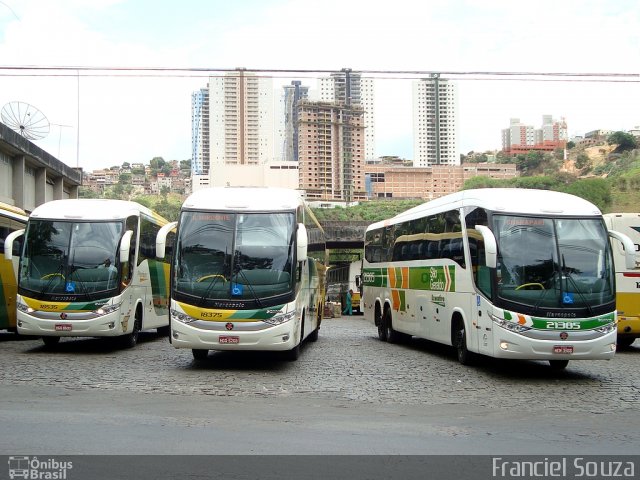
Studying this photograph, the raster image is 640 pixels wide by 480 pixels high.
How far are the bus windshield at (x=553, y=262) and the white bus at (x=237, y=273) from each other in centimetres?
369

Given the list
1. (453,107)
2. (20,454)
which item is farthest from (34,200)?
(453,107)

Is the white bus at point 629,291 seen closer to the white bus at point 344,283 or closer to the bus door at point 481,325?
the bus door at point 481,325

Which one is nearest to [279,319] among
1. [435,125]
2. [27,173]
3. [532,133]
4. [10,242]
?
[10,242]

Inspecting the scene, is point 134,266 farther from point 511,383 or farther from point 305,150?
point 305,150

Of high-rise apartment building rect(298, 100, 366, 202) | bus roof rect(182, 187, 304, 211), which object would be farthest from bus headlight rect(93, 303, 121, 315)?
high-rise apartment building rect(298, 100, 366, 202)

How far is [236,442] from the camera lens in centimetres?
712

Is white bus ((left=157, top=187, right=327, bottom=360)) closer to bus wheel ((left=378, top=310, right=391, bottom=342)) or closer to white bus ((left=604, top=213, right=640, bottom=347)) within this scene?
bus wheel ((left=378, top=310, right=391, bottom=342))

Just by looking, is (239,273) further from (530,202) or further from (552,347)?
(552,347)

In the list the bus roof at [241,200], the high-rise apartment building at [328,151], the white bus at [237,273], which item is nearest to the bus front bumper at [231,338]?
the white bus at [237,273]

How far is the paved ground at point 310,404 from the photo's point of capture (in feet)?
23.7

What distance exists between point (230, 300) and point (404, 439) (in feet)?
19.4

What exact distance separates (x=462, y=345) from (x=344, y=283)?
35563 mm

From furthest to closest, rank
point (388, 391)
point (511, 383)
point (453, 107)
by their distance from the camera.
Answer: point (453, 107) → point (511, 383) → point (388, 391)
